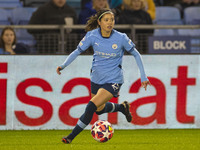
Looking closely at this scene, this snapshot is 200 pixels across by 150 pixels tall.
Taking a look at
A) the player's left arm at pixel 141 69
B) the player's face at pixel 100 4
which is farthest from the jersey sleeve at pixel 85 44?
the player's face at pixel 100 4

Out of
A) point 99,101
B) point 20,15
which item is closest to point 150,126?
point 99,101

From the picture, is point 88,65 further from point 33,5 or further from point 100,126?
point 33,5

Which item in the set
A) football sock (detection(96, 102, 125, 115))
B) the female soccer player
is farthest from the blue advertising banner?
the female soccer player

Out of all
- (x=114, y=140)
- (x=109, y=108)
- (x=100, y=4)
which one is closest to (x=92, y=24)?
(x=109, y=108)

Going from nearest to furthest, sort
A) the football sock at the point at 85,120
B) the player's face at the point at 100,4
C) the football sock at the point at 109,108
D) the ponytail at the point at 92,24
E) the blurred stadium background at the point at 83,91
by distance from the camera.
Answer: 1. the football sock at the point at 85,120
2. the ponytail at the point at 92,24
3. the football sock at the point at 109,108
4. the blurred stadium background at the point at 83,91
5. the player's face at the point at 100,4

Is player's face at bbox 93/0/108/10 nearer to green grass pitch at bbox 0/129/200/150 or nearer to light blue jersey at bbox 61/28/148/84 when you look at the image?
green grass pitch at bbox 0/129/200/150

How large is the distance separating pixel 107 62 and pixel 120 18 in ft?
12.1

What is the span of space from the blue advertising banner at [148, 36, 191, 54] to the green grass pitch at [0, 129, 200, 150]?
4.92 ft

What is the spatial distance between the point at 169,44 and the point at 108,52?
2.85 meters

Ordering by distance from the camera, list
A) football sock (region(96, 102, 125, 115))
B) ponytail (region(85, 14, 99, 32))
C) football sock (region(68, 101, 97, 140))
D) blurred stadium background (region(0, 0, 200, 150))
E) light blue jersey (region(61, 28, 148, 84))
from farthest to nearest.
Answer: blurred stadium background (region(0, 0, 200, 150)) < football sock (region(96, 102, 125, 115)) < ponytail (region(85, 14, 99, 32)) < light blue jersey (region(61, 28, 148, 84)) < football sock (region(68, 101, 97, 140))

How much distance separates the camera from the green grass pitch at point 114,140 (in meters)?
7.18

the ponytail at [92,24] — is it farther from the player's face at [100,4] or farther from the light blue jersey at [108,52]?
the player's face at [100,4]

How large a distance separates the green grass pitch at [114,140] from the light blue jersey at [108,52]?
932 mm

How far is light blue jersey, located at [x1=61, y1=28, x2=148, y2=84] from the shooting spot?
734 cm
